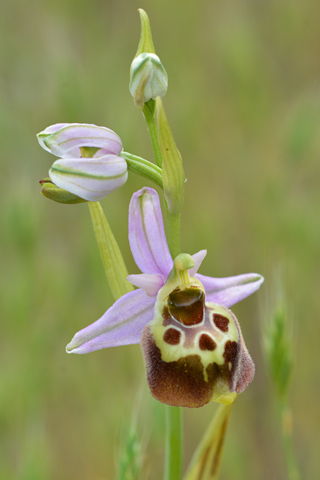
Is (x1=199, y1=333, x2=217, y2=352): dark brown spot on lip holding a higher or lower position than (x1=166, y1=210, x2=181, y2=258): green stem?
lower

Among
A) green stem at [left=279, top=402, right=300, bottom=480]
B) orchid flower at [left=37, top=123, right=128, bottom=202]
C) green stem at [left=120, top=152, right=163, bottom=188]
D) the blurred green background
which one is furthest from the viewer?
the blurred green background

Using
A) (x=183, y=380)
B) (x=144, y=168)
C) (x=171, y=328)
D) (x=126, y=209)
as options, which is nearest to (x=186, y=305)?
(x=171, y=328)

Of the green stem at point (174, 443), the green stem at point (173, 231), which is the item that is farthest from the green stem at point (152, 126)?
the green stem at point (174, 443)

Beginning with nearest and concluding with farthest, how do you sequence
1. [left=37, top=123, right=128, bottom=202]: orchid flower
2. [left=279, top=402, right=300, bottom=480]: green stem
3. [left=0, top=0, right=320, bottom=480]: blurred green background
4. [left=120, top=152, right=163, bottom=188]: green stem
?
[left=37, top=123, right=128, bottom=202]: orchid flower
[left=120, top=152, right=163, bottom=188]: green stem
[left=279, top=402, right=300, bottom=480]: green stem
[left=0, top=0, right=320, bottom=480]: blurred green background

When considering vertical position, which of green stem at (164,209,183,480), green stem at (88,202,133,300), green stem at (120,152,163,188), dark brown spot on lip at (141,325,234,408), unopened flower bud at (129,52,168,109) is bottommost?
green stem at (164,209,183,480)

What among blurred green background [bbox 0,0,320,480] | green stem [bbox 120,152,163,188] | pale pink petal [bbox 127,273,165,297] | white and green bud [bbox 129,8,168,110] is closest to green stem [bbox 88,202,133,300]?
pale pink petal [bbox 127,273,165,297]

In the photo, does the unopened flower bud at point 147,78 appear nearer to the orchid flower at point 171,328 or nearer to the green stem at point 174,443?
the orchid flower at point 171,328

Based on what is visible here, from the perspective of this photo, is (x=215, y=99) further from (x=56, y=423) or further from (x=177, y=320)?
(x=177, y=320)

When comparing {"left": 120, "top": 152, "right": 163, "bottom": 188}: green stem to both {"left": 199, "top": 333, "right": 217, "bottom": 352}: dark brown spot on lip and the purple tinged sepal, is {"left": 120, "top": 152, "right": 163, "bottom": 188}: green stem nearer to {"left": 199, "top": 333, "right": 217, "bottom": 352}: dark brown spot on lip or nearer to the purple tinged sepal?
the purple tinged sepal
